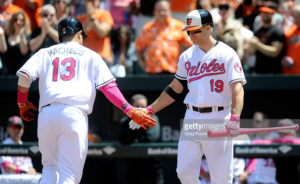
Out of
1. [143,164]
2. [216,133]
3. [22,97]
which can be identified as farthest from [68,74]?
[143,164]

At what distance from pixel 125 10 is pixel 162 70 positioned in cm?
211

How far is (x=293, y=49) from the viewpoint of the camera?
722 cm

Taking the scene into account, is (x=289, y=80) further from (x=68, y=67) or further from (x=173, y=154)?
(x=68, y=67)

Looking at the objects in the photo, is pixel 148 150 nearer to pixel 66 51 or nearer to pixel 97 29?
pixel 66 51

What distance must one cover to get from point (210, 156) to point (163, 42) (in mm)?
3093

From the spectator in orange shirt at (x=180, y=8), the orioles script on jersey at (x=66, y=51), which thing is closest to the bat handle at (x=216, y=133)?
the orioles script on jersey at (x=66, y=51)

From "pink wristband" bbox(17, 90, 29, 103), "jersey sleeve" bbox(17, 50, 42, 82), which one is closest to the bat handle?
"jersey sleeve" bbox(17, 50, 42, 82)

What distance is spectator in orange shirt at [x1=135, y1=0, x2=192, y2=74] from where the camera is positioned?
23.4 ft

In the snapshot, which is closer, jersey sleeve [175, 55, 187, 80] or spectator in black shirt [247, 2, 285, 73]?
jersey sleeve [175, 55, 187, 80]

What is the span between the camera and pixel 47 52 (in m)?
4.59

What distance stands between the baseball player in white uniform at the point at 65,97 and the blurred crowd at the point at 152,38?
2650mm

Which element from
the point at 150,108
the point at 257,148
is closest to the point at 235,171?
the point at 257,148

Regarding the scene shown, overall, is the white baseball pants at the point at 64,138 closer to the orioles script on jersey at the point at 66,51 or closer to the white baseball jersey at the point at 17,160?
the orioles script on jersey at the point at 66,51

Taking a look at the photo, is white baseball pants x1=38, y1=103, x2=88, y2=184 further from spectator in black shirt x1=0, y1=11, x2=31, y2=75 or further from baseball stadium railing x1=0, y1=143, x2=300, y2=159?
spectator in black shirt x1=0, y1=11, x2=31, y2=75
